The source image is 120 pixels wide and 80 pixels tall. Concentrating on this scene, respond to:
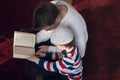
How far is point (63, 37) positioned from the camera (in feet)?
4.21

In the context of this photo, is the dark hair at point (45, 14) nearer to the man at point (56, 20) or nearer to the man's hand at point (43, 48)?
the man at point (56, 20)

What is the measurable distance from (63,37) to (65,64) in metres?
0.14

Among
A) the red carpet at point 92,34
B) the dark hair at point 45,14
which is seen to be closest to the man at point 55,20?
the dark hair at point 45,14

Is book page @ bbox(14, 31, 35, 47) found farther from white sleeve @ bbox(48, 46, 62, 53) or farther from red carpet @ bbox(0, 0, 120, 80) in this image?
red carpet @ bbox(0, 0, 120, 80)

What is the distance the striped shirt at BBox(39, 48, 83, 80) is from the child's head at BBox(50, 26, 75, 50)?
5cm

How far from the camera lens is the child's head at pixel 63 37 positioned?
4.21 feet

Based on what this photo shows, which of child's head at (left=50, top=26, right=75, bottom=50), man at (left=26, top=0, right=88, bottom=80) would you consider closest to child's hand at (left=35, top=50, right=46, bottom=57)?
man at (left=26, top=0, right=88, bottom=80)

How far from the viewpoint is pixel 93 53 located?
189cm

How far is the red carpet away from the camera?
70.6 inches

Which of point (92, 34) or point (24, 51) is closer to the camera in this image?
point (24, 51)

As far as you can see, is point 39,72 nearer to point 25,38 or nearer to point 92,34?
point 25,38

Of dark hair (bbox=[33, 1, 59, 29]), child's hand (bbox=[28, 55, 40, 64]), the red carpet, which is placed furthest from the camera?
the red carpet

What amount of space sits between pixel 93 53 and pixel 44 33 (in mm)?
542

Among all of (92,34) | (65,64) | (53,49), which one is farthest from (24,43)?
(92,34)
